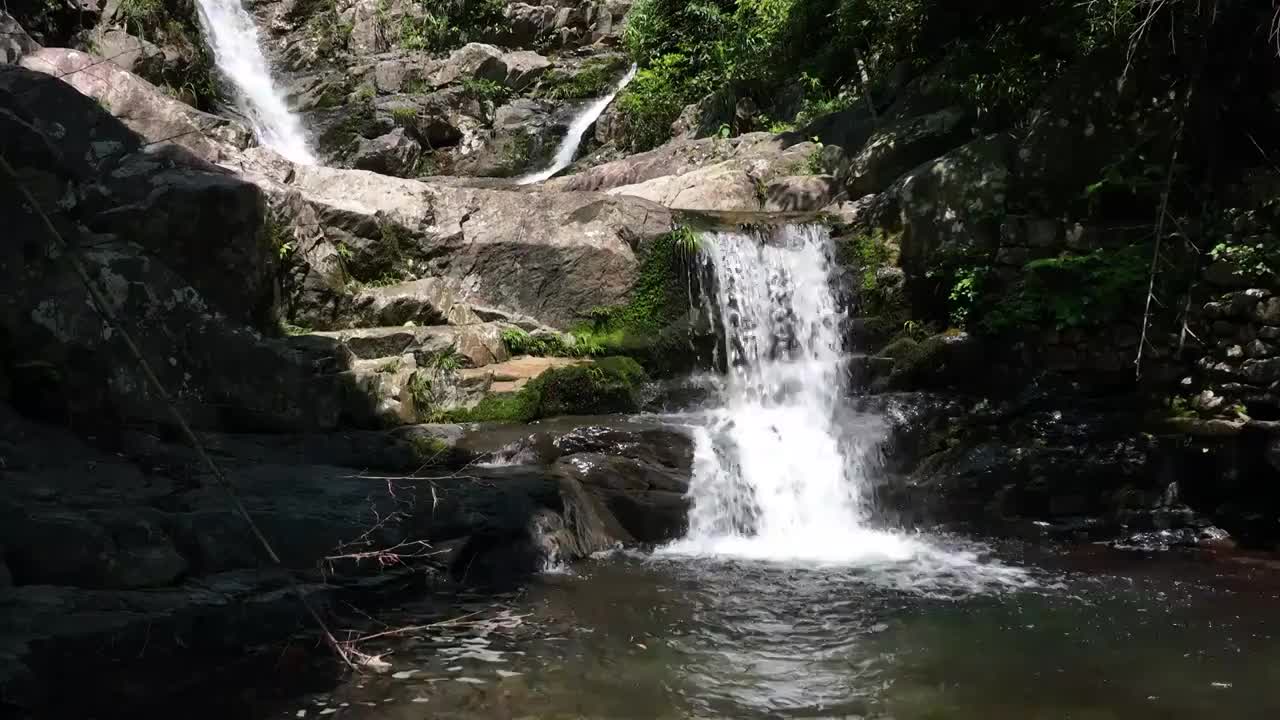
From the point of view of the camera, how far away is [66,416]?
6.74 metres

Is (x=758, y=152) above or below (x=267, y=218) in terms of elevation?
above

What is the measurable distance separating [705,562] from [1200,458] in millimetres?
4403

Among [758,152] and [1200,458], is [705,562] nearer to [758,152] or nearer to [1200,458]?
[1200,458]

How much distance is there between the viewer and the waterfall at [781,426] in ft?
25.8

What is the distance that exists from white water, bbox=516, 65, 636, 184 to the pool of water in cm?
1305

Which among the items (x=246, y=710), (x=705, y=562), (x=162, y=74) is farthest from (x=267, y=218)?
(x=162, y=74)

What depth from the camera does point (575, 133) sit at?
19.8 m

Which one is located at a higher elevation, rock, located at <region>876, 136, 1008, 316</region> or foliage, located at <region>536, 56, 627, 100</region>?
foliage, located at <region>536, 56, 627, 100</region>

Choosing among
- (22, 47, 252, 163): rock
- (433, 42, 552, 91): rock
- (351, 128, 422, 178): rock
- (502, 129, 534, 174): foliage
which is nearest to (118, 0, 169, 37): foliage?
(351, 128, 422, 178): rock

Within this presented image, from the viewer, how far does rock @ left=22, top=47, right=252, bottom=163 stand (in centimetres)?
1013

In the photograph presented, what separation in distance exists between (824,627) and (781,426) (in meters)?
3.87

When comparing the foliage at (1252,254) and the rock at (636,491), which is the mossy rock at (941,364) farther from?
the rock at (636,491)

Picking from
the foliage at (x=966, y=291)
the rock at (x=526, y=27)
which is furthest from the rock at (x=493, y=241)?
the rock at (x=526, y=27)

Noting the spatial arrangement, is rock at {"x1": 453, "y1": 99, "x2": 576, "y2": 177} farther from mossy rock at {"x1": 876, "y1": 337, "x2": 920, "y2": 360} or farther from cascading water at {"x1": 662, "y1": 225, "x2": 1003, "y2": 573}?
mossy rock at {"x1": 876, "y1": 337, "x2": 920, "y2": 360}
